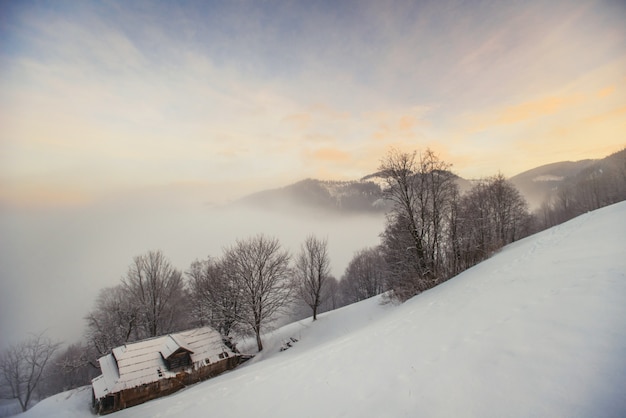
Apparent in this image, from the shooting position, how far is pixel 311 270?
31.2 m

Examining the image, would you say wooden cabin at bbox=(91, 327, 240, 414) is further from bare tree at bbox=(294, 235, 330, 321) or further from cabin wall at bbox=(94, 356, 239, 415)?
bare tree at bbox=(294, 235, 330, 321)

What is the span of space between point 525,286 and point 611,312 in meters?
3.29

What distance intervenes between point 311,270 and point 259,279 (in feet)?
26.4

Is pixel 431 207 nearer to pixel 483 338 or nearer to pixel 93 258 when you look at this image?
pixel 483 338

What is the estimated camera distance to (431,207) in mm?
19438

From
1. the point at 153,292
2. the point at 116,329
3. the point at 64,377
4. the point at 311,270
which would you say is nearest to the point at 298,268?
the point at 311,270

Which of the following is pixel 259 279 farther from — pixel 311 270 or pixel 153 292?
pixel 153 292

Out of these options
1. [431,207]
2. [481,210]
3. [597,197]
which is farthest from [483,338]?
[597,197]

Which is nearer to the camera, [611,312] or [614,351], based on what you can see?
[614,351]

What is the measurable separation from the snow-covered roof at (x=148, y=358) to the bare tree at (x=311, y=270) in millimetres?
11683

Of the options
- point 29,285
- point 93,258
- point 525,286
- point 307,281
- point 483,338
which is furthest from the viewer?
point 93,258

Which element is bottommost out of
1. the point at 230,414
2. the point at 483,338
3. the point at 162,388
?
the point at 162,388

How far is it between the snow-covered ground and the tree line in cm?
987

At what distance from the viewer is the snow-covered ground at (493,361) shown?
3439 millimetres
